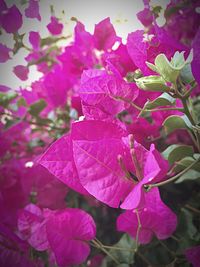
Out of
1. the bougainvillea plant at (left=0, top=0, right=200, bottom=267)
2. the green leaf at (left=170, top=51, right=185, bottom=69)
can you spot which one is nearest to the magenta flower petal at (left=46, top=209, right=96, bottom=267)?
the bougainvillea plant at (left=0, top=0, right=200, bottom=267)

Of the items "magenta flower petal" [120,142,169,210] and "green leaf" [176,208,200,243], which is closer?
"magenta flower petal" [120,142,169,210]

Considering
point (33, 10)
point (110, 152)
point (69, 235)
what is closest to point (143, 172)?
point (110, 152)

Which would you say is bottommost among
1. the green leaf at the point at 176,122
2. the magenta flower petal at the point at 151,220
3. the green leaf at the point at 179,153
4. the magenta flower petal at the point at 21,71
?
the magenta flower petal at the point at 151,220

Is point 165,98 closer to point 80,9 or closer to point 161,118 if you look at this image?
point 161,118

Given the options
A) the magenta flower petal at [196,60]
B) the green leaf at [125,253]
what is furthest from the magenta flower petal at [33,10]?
the green leaf at [125,253]

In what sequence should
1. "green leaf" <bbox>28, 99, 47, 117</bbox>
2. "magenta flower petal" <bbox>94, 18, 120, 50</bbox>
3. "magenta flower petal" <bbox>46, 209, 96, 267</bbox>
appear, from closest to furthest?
1. "magenta flower petal" <bbox>46, 209, 96, 267</bbox>
2. "magenta flower petal" <bbox>94, 18, 120, 50</bbox>
3. "green leaf" <bbox>28, 99, 47, 117</bbox>

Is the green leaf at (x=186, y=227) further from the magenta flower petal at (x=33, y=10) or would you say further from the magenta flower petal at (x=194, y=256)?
the magenta flower petal at (x=33, y=10)

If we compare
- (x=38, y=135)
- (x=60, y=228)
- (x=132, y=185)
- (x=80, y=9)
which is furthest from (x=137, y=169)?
(x=38, y=135)

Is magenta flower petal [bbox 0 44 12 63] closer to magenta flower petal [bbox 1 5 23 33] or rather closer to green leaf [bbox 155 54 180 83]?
magenta flower petal [bbox 1 5 23 33]
